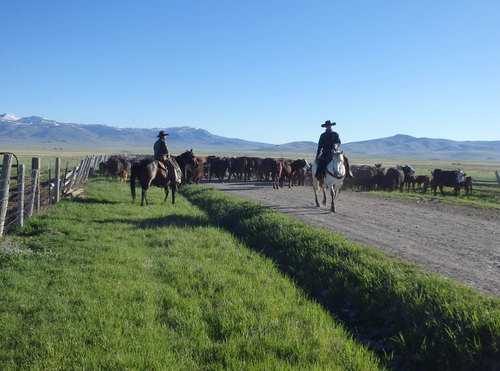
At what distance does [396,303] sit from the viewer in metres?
5.53

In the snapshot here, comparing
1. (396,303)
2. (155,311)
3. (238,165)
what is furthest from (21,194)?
(238,165)

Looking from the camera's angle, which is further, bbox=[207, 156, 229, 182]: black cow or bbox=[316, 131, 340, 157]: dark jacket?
bbox=[207, 156, 229, 182]: black cow

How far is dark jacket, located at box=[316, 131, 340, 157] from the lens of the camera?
14.9 m

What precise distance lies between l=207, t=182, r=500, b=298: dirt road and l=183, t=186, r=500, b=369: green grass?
77 centimetres

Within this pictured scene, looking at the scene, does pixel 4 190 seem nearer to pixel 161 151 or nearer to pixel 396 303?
pixel 161 151

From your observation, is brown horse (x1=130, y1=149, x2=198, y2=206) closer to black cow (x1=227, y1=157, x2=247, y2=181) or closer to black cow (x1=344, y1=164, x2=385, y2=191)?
black cow (x1=227, y1=157, x2=247, y2=181)

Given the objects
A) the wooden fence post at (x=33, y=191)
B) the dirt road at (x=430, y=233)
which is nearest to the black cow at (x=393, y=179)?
the dirt road at (x=430, y=233)

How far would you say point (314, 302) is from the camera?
596 centimetres

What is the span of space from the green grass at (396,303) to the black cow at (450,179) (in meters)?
25.6

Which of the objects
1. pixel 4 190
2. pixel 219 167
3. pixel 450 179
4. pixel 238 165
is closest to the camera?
pixel 4 190

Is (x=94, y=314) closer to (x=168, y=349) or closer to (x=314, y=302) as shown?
(x=168, y=349)

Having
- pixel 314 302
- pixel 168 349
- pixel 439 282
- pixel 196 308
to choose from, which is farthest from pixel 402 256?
pixel 168 349

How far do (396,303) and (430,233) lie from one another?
5598 millimetres

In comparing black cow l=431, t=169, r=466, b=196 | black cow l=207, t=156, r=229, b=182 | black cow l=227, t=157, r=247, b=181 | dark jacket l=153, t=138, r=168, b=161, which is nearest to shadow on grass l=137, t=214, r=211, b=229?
dark jacket l=153, t=138, r=168, b=161
